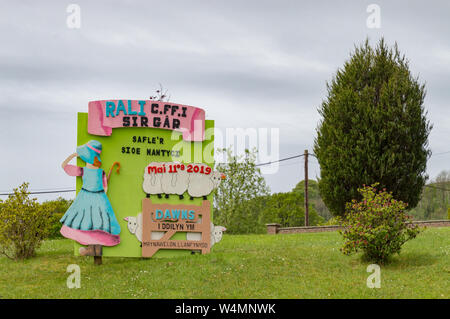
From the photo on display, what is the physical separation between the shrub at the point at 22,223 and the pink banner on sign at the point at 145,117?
13.6ft

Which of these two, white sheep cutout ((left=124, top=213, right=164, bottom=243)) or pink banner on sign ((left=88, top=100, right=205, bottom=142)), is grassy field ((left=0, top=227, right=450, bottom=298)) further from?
pink banner on sign ((left=88, top=100, right=205, bottom=142))

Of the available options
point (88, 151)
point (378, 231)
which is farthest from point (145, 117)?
point (378, 231)

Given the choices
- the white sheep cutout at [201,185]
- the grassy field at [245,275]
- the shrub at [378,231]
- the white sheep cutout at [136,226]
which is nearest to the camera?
the grassy field at [245,275]

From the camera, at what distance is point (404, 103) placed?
28.2m

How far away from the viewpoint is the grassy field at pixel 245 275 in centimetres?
1302

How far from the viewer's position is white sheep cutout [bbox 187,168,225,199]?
1759cm

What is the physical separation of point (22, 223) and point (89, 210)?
3.49 meters

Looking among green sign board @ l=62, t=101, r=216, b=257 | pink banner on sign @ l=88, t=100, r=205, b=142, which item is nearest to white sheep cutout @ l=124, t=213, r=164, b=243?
green sign board @ l=62, t=101, r=216, b=257

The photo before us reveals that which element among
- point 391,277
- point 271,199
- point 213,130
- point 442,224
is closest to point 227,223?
point 271,199

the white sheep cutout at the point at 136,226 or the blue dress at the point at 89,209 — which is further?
the white sheep cutout at the point at 136,226

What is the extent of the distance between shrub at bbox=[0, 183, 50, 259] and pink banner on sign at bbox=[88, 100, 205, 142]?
4.15 metres

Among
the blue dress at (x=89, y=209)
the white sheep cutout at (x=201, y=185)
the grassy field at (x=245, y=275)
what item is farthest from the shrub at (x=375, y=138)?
the blue dress at (x=89, y=209)

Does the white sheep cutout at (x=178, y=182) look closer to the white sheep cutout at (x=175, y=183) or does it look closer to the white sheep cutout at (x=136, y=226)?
the white sheep cutout at (x=175, y=183)
